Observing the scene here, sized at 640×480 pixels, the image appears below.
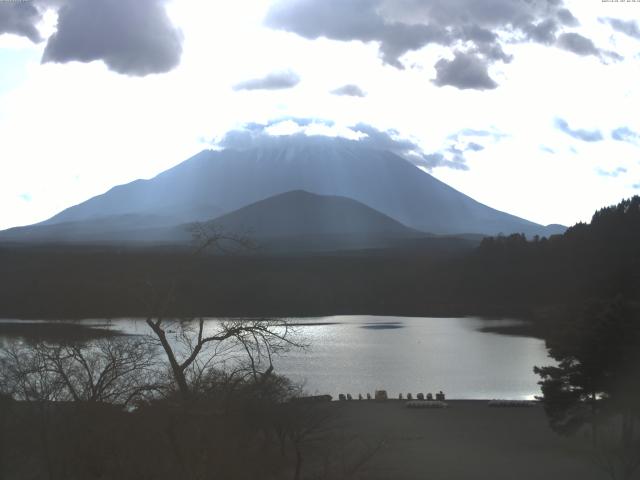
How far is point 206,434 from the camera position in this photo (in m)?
5.82

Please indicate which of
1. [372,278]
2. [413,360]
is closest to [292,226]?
[372,278]

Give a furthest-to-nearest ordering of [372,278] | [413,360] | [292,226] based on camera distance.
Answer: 1. [292,226]
2. [372,278]
3. [413,360]

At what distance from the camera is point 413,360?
30594 millimetres

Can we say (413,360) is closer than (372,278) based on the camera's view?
Yes

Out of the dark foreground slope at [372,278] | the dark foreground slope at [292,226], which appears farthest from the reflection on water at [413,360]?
the dark foreground slope at [292,226]

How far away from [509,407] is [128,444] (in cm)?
1468

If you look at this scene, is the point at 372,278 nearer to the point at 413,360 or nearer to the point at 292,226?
the point at 413,360

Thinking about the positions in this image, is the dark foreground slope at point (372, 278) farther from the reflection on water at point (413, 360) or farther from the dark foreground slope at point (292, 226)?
the dark foreground slope at point (292, 226)

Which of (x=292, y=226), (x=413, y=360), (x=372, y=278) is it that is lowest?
(x=413, y=360)

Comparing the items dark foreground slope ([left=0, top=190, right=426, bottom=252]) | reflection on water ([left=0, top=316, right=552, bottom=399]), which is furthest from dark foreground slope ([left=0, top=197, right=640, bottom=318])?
dark foreground slope ([left=0, top=190, right=426, bottom=252])

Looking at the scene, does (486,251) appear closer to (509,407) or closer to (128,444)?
(509,407)

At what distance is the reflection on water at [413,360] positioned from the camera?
24.2m

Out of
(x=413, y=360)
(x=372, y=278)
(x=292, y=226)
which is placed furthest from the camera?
(x=292, y=226)

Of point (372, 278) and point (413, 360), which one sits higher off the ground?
point (372, 278)
